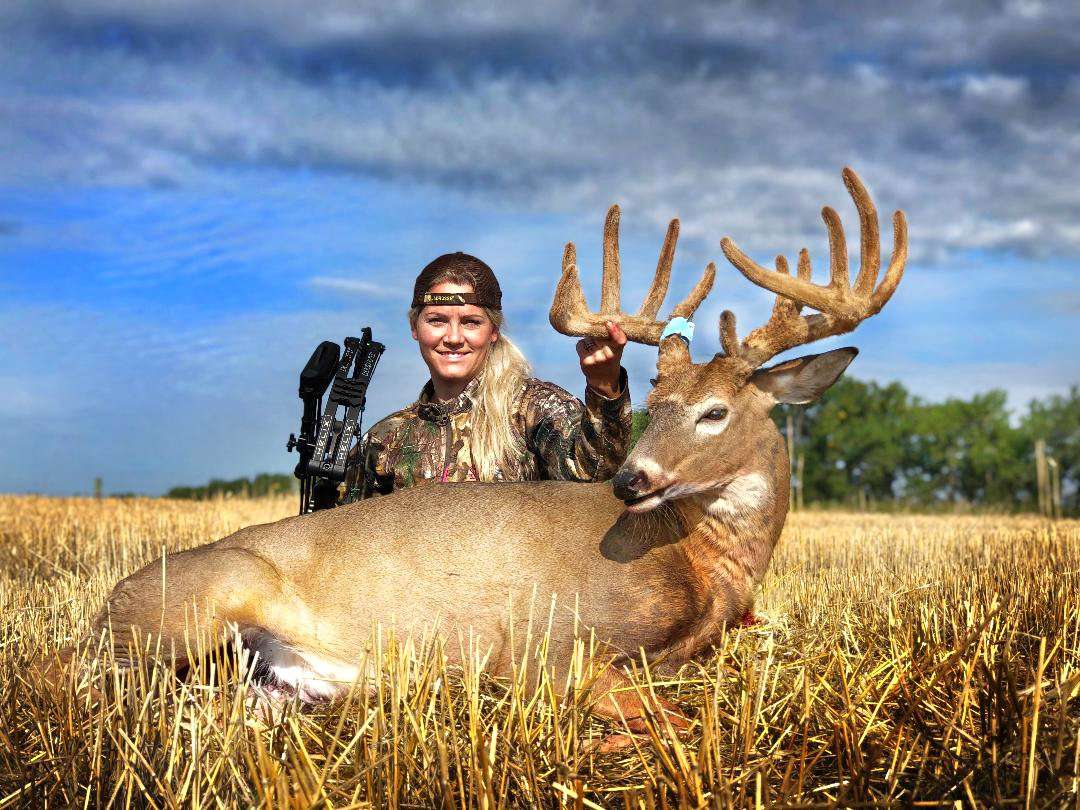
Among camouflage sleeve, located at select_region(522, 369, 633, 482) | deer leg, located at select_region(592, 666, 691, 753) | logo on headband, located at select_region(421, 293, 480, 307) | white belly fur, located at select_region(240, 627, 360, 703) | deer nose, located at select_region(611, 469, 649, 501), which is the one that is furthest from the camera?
logo on headband, located at select_region(421, 293, 480, 307)

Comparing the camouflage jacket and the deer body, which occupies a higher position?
the camouflage jacket

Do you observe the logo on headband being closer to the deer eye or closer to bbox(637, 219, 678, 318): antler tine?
bbox(637, 219, 678, 318): antler tine

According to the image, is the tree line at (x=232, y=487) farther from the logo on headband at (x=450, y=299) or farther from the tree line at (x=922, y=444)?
the tree line at (x=922, y=444)

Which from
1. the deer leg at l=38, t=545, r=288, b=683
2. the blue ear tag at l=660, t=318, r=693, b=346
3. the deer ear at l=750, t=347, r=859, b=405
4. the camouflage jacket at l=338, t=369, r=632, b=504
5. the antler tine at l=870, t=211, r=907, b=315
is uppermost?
the antler tine at l=870, t=211, r=907, b=315

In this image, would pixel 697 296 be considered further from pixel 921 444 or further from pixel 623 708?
pixel 921 444

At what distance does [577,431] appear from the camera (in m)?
5.44

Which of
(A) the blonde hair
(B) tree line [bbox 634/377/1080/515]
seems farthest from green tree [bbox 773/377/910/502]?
(A) the blonde hair

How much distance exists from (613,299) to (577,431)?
0.86m

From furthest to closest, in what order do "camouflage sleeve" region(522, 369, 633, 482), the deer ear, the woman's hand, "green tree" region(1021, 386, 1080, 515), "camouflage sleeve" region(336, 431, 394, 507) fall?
"green tree" region(1021, 386, 1080, 515) < "camouflage sleeve" region(336, 431, 394, 507) < "camouflage sleeve" region(522, 369, 633, 482) < the woman's hand < the deer ear

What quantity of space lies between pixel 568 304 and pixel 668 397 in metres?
0.77

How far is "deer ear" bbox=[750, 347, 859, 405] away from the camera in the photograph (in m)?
4.57

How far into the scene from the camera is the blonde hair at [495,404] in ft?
18.9

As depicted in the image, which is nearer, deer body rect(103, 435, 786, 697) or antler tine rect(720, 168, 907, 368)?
deer body rect(103, 435, 786, 697)

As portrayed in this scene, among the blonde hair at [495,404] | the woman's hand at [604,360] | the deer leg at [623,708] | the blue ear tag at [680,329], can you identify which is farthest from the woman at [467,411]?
the deer leg at [623,708]
